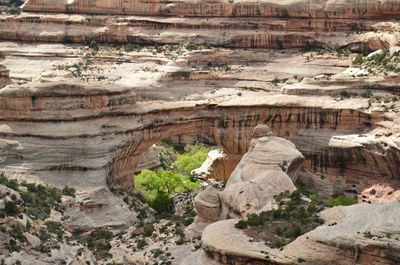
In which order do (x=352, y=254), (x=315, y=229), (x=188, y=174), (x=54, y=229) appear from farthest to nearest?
(x=188, y=174), (x=54, y=229), (x=315, y=229), (x=352, y=254)

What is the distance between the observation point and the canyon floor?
35.8 m

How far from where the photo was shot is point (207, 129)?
197 ft

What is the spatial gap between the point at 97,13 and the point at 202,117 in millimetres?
29049

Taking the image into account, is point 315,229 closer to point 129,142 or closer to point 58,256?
point 58,256

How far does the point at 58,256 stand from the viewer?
36594 millimetres

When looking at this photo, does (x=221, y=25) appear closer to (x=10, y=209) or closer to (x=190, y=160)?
(x=190, y=160)

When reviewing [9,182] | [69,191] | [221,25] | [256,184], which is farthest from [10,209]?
[221,25]

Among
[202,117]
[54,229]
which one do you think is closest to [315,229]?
[54,229]

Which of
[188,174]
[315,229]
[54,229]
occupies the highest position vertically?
[315,229]

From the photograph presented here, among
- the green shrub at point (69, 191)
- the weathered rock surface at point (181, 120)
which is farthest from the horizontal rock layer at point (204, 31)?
the green shrub at point (69, 191)

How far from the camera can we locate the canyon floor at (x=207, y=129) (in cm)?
3581

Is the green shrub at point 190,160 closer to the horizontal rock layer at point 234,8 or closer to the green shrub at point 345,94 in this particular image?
the horizontal rock layer at point 234,8

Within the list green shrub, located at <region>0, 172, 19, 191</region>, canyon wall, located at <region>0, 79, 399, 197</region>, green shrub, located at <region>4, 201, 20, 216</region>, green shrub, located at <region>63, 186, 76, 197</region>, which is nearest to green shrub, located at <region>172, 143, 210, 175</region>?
canyon wall, located at <region>0, 79, 399, 197</region>

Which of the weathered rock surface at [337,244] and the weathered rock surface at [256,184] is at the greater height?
the weathered rock surface at [337,244]
